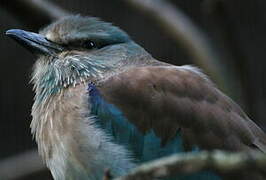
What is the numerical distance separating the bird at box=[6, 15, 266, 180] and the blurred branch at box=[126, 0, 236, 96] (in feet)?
3.09

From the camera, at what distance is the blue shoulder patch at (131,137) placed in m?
4.23

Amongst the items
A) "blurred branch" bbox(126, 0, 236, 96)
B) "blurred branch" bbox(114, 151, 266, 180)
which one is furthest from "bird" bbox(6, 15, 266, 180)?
"blurred branch" bbox(114, 151, 266, 180)

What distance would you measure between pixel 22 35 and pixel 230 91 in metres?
1.77

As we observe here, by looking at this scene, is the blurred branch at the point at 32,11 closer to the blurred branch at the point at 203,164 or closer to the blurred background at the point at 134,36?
the blurred background at the point at 134,36

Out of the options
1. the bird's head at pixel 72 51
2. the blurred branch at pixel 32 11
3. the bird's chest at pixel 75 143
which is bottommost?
the bird's chest at pixel 75 143

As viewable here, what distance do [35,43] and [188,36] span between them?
4.70 feet

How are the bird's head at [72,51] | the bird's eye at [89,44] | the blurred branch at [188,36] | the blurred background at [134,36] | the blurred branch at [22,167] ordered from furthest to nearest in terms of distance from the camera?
1. the blurred background at [134,36]
2. the blurred branch at [22,167]
3. the blurred branch at [188,36]
4. the bird's eye at [89,44]
5. the bird's head at [72,51]

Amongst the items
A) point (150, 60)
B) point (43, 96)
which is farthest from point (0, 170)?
point (150, 60)

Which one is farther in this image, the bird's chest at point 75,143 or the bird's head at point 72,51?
the bird's head at point 72,51

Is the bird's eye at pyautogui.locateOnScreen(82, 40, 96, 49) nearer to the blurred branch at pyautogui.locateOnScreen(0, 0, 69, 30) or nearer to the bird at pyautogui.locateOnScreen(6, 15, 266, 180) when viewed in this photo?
the bird at pyautogui.locateOnScreen(6, 15, 266, 180)

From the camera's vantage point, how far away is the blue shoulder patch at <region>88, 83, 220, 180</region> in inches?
167

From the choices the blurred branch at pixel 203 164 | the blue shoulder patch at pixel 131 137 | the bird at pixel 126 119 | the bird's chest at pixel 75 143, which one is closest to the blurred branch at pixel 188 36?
the bird at pixel 126 119

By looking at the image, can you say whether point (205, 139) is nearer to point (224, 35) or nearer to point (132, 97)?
point (132, 97)

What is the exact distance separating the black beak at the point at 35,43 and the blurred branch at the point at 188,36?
3.93ft
